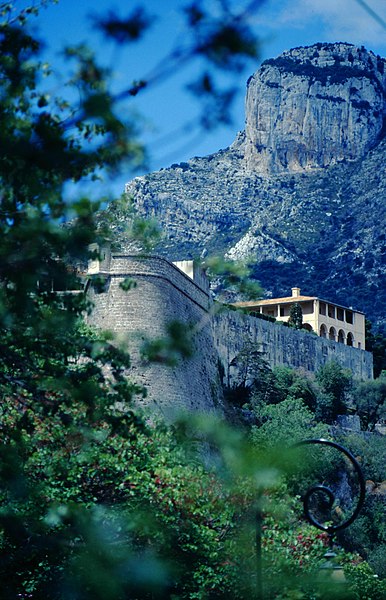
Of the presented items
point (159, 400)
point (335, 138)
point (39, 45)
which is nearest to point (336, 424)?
point (159, 400)

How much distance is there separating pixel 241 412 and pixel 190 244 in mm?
73241

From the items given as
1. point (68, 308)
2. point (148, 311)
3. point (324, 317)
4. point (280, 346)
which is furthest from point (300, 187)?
point (68, 308)

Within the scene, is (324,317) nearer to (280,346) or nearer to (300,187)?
(280,346)

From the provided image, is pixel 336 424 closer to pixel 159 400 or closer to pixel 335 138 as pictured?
pixel 159 400

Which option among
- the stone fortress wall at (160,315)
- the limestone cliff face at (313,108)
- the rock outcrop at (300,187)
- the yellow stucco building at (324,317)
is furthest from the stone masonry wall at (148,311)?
the limestone cliff face at (313,108)

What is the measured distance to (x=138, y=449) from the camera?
18109 mm

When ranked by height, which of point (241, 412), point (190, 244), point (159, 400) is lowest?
point (159, 400)

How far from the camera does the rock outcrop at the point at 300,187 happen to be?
99.8 m

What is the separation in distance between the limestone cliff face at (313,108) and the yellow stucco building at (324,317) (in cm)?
6246

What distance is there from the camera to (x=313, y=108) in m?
127

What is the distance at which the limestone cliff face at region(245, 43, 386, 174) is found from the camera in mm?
120875

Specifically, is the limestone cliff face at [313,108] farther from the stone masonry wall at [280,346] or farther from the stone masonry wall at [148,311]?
the stone masonry wall at [148,311]

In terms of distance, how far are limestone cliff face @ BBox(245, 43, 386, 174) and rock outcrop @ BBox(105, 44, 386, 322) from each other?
12cm

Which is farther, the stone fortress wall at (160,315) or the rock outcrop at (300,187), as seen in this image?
the rock outcrop at (300,187)
